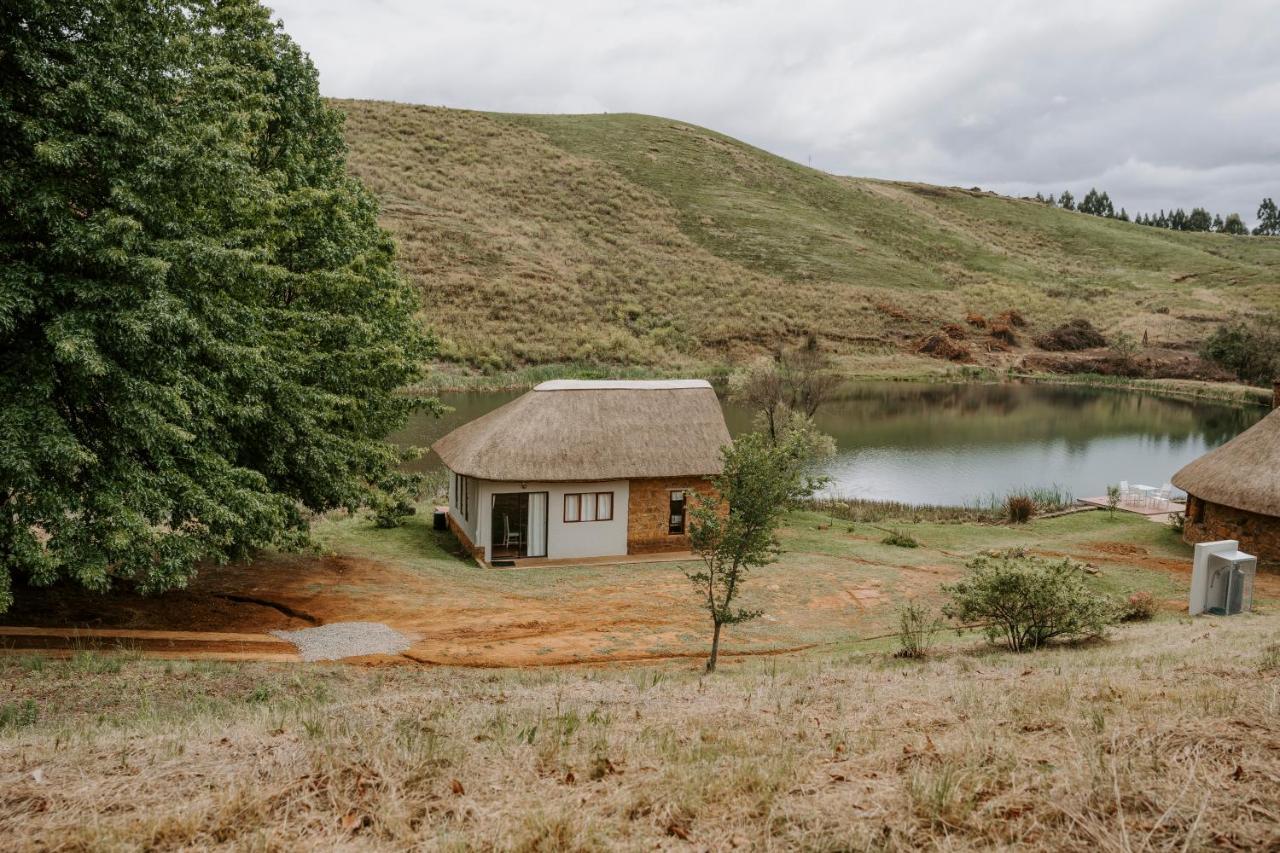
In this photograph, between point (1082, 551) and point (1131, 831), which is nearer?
point (1131, 831)

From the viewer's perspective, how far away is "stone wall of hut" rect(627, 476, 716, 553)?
859 inches

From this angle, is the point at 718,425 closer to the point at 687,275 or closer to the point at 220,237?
the point at 220,237

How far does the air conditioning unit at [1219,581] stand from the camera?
16.9m

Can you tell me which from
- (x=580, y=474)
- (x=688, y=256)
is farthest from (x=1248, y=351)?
(x=580, y=474)

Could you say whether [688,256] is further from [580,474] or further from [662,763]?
[662,763]

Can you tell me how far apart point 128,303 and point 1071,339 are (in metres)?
79.3

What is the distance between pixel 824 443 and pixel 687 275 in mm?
46700

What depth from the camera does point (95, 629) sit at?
1220 cm

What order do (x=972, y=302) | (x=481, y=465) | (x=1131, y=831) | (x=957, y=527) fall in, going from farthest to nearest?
(x=972, y=302)
(x=957, y=527)
(x=481, y=465)
(x=1131, y=831)

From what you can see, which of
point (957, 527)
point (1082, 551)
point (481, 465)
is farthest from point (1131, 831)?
point (957, 527)

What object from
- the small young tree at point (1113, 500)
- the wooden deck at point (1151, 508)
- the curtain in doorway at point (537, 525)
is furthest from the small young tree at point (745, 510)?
the wooden deck at point (1151, 508)

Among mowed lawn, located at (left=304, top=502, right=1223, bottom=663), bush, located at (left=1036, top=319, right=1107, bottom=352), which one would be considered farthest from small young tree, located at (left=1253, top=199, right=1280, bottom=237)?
mowed lawn, located at (left=304, top=502, right=1223, bottom=663)

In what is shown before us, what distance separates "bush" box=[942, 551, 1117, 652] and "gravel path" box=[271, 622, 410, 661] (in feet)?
30.6

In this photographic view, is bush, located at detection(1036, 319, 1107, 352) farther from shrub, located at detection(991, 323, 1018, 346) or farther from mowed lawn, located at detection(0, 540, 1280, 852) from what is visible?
mowed lawn, located at detection(0, 540, 1280, 852)
